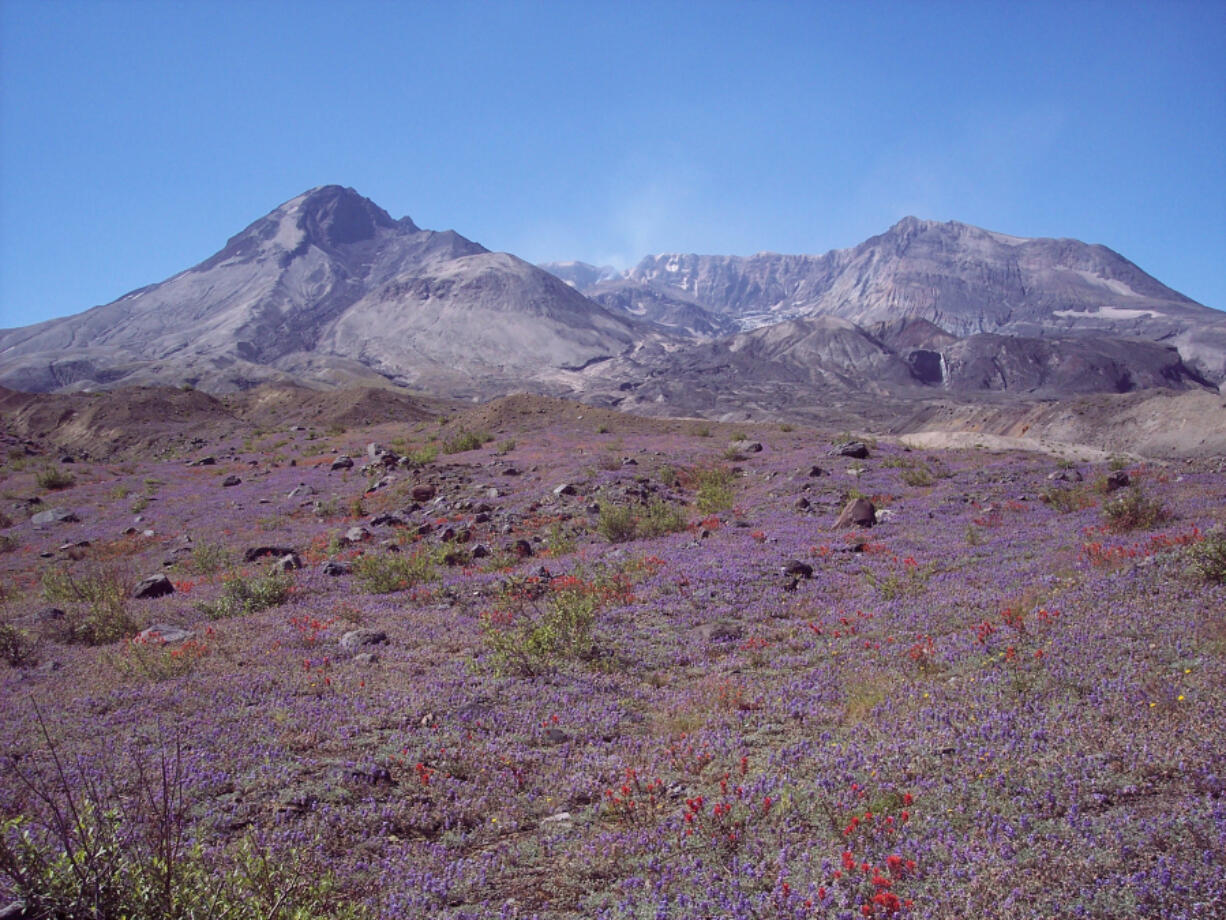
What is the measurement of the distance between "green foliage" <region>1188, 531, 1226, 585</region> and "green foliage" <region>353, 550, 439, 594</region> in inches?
403

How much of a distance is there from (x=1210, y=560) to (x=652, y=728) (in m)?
6.05

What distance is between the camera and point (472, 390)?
396 feet

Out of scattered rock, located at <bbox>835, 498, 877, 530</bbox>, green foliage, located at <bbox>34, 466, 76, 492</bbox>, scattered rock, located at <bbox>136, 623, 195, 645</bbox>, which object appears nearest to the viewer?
scattered rock, located at <bbox>136, 623, 195, 645</bbox>

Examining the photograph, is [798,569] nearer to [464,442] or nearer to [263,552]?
[263,552]

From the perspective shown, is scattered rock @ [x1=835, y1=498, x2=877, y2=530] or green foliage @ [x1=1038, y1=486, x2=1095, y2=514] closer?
green foliage @ [x1=1038, y1=486, x2=1095, y2=514]

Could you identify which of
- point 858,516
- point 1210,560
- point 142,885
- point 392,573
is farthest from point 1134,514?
point 142,885

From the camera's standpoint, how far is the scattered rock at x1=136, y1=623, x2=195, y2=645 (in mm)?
7898

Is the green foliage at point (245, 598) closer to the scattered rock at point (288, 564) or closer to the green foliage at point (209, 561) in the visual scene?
the scattered rock at point (288, 564)

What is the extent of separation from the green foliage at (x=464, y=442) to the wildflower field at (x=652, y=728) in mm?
16143

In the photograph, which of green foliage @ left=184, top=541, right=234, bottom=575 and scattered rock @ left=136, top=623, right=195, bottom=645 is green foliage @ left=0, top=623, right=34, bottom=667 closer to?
→ scattered rock @ left=136, top=623, right=195, bottom=645

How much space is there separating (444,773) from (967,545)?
375 inches

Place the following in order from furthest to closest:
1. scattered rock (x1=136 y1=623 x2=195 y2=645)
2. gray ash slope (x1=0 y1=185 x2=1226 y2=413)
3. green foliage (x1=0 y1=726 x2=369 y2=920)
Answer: gray ash slope (x1=0 y1=185 x2=1226 y2=413) → scattered rock (x1=136 y1=623 x2=195 y2=645) → green foliage (x1=0 y1=726 x2=369 y2=920)

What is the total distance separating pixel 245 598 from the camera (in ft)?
31.3

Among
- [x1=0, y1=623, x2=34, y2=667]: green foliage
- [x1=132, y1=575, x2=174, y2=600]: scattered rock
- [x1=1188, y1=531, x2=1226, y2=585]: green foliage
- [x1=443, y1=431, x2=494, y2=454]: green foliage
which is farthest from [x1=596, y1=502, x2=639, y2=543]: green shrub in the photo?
[x1=443, y1=431, x2=494, y2=454]: green foliage
